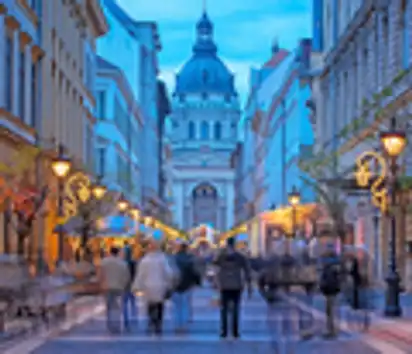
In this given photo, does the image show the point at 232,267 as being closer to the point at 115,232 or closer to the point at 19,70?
the point at 19,70

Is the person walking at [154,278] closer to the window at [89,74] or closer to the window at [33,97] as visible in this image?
the window at [33,97]

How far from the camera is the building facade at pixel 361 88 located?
38906 millimetres

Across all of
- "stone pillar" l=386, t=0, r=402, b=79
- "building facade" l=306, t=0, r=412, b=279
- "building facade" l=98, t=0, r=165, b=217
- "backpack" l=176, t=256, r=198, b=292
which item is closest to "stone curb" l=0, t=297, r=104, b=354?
"backpack" l=176, t=256, r=198, b=292

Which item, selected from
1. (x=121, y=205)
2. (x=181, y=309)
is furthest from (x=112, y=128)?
(x=181, y=309)

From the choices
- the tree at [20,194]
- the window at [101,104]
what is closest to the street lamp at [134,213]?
the window at [101,104]

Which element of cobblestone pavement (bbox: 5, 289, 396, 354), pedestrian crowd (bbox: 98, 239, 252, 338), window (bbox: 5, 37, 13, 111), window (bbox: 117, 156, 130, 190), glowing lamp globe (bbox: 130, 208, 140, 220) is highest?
window (bbox: 117, 156, 130, 190)

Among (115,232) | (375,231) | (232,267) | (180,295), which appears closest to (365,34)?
(375,231)

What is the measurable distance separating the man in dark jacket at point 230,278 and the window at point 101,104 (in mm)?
52177

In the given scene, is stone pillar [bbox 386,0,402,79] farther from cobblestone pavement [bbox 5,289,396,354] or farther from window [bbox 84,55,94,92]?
window [bbox 84,55,94,92]

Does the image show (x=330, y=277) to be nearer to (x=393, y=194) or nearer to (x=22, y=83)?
(x=393, y=194)

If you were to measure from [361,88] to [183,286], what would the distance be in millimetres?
24421

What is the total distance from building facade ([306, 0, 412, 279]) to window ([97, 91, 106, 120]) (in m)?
13.8

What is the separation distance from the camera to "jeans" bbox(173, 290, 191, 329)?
79.9 feet

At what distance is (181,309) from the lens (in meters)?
24.4
